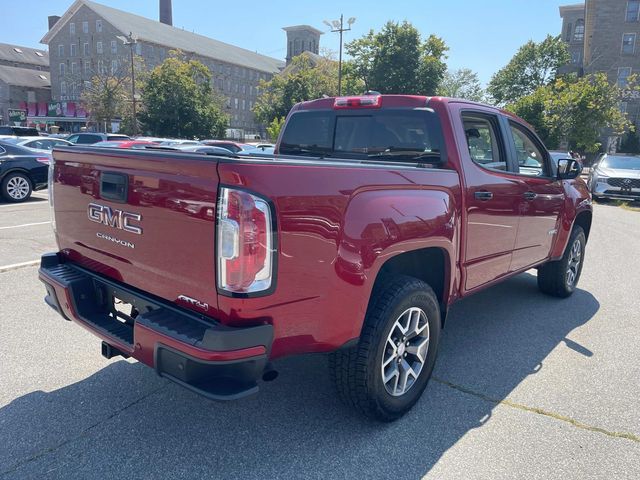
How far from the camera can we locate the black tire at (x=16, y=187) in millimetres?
11762

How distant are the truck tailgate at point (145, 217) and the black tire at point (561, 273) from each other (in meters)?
4.37

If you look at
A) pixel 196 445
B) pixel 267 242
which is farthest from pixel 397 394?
pixel 267 242

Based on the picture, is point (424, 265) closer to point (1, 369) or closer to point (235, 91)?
point (1, 369)

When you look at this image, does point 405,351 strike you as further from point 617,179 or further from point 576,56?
point 576,56

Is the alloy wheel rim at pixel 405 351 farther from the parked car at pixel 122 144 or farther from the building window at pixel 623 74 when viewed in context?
the building window at pixel 623 74

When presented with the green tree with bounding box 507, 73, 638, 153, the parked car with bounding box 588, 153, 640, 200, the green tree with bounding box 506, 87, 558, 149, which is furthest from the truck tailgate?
the green tree with bounding box 506, 87, 558, 149

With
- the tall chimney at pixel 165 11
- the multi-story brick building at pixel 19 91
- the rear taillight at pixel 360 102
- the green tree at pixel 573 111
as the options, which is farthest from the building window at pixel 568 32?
the rear taillight at pixel 360 102

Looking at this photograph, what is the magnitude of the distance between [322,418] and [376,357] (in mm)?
619

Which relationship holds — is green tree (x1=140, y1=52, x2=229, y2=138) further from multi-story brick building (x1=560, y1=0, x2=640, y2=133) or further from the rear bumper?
the rear bumper

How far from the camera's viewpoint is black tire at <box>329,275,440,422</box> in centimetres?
264

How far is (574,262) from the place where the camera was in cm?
564

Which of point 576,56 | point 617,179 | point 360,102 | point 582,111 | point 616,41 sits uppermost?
point 576,56

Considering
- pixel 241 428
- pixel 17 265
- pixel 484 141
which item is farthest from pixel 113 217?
pixel 17 265

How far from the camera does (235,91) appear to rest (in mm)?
85375
